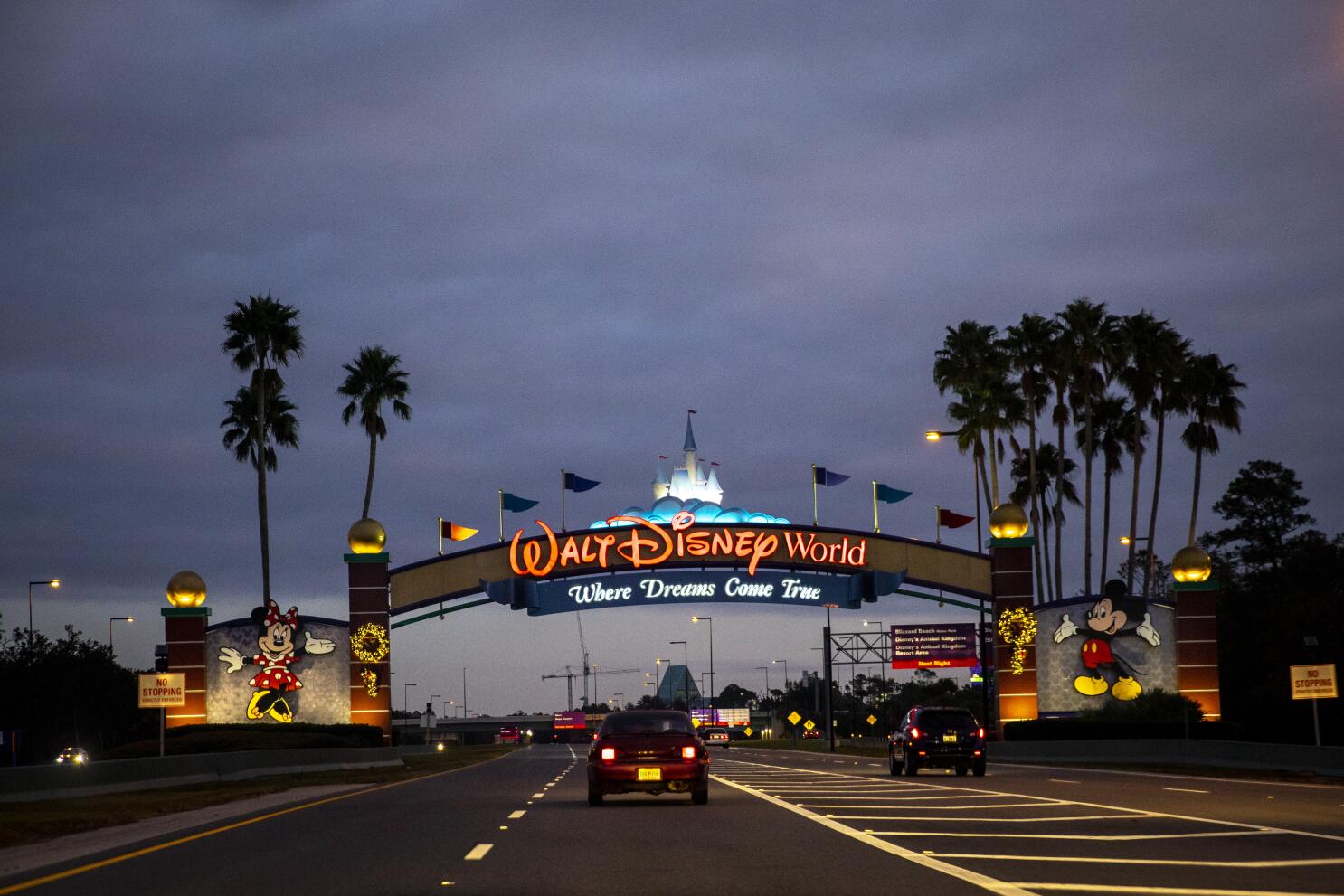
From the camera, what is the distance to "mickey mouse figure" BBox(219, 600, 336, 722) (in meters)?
61.7

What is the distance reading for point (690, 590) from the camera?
66.9 m

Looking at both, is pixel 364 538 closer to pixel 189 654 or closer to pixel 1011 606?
pixel 189 654

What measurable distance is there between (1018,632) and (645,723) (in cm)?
3947

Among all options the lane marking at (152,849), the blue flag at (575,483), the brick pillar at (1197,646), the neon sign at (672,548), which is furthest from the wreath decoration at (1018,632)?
the lane marking at (152,849)

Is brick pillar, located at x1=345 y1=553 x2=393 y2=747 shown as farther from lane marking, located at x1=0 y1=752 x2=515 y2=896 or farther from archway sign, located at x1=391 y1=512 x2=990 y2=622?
lane marking, located at x1=0 y1=752 x2=515 y2=896

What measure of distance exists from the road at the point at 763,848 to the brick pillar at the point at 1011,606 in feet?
113

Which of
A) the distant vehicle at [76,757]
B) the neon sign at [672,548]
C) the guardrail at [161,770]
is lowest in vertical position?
the distant vehicle at [76,757]

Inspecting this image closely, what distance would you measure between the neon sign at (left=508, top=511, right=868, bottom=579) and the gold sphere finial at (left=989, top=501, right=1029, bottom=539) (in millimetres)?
Result: 5653

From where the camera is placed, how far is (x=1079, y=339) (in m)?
77.8

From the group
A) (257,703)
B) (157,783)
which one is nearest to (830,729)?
(257,703)

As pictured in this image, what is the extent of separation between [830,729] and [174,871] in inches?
2982

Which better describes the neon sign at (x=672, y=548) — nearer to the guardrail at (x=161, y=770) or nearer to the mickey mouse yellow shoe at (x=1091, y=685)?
the mickey mouse yellow shoe at (x=1091, y=685)

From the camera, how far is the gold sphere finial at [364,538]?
64.0 metres

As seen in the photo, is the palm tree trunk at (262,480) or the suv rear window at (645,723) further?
the palm tree trunk at (262,480)
